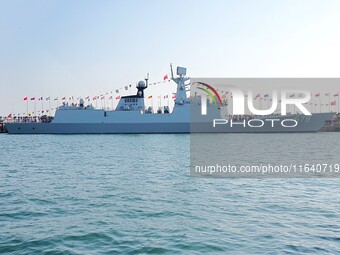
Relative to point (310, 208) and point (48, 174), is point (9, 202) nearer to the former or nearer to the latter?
point (48, 174)

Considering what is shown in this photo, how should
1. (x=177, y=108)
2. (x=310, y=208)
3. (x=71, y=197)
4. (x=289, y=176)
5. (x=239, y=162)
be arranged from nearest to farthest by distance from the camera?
(x=310, y=208) < (x=71, y=197) < (x=289, y=176) < (x=239, y=162) < (x=177, y=108)

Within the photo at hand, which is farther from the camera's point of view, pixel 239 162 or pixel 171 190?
pixel 239 162

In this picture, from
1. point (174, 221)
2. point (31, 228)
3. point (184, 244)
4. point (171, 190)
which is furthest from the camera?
point (171, 190)

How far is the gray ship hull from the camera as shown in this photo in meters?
50.3

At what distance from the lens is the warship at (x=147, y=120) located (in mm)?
50438

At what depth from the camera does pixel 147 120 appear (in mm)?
50344

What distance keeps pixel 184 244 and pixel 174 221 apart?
129 cm

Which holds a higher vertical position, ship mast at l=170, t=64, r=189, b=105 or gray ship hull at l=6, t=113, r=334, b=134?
ship mast at l=170, t=64, r=189, b=105

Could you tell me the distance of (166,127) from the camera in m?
50.3

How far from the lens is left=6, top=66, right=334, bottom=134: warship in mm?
50438

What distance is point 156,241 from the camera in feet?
19.2

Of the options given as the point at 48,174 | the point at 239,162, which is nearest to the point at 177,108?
the point at 239,162

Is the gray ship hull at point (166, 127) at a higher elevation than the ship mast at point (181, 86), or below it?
below

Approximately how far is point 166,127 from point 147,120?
2.72 metres
